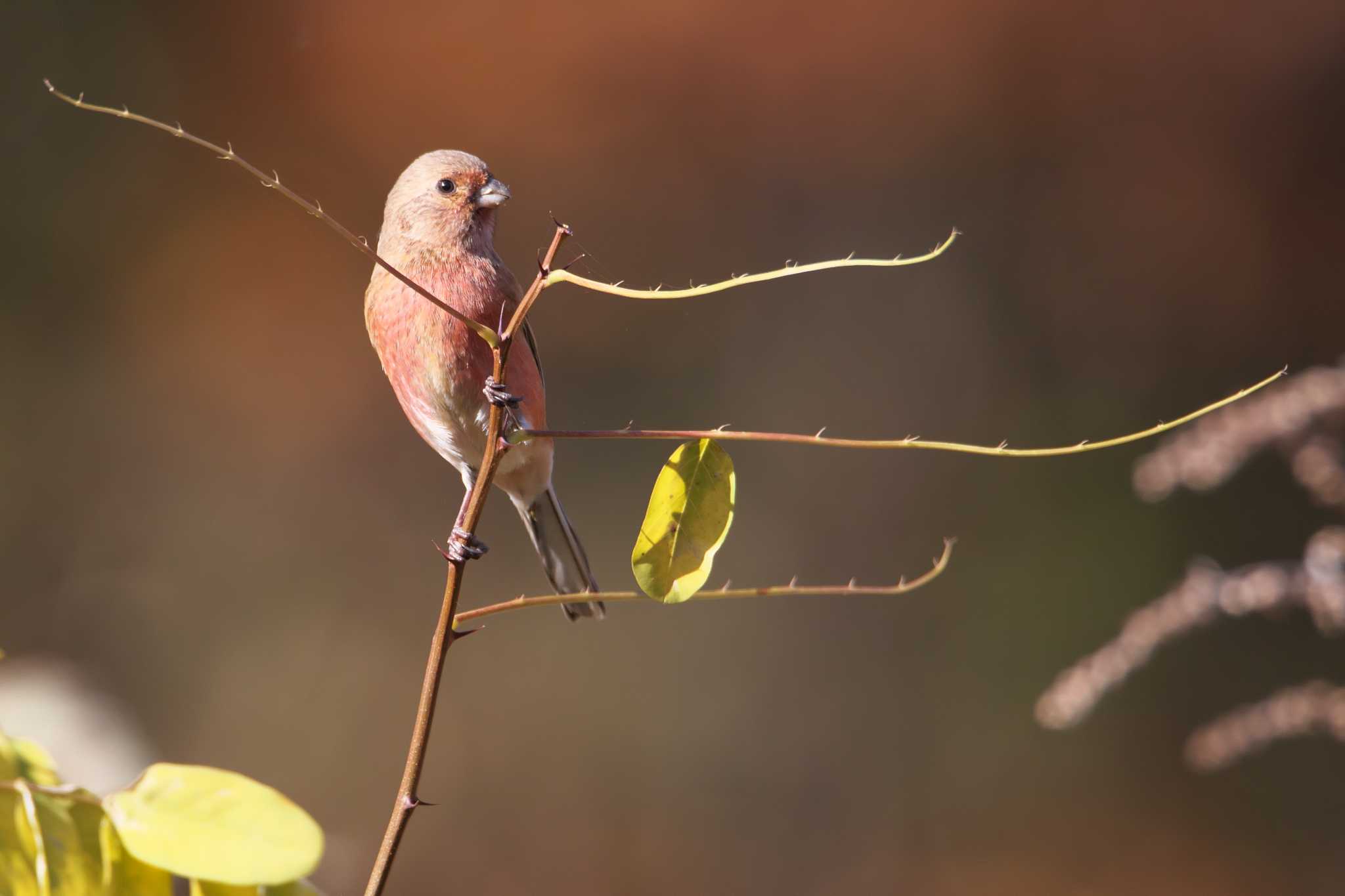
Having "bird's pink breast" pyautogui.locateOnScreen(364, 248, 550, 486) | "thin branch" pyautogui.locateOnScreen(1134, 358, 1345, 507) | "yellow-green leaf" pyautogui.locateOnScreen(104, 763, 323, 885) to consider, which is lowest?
"yellow-green leaf" pyautogui.locateOnScreen(104, 763, 323, 885)

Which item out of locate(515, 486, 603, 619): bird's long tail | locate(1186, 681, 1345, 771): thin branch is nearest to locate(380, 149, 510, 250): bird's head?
locate(515, 486, 603, 619): bird's long tail

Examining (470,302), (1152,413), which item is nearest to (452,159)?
(470,302)

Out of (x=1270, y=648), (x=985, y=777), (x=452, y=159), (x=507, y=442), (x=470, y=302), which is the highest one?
(x=1270, y=648)

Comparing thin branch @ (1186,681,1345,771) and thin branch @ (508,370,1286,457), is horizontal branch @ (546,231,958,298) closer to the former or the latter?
thin branch @ (508,370,1286,457)

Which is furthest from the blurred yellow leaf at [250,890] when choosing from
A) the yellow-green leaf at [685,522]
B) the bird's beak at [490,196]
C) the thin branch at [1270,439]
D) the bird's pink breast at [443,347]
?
the thin branch at [1270,439]

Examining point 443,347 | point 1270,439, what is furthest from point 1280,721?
point 443,347

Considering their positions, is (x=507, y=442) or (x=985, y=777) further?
(x=985, y=777)

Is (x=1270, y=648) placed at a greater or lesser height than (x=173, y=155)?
lesser

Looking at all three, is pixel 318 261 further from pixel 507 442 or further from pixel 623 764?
pixel 507 442
